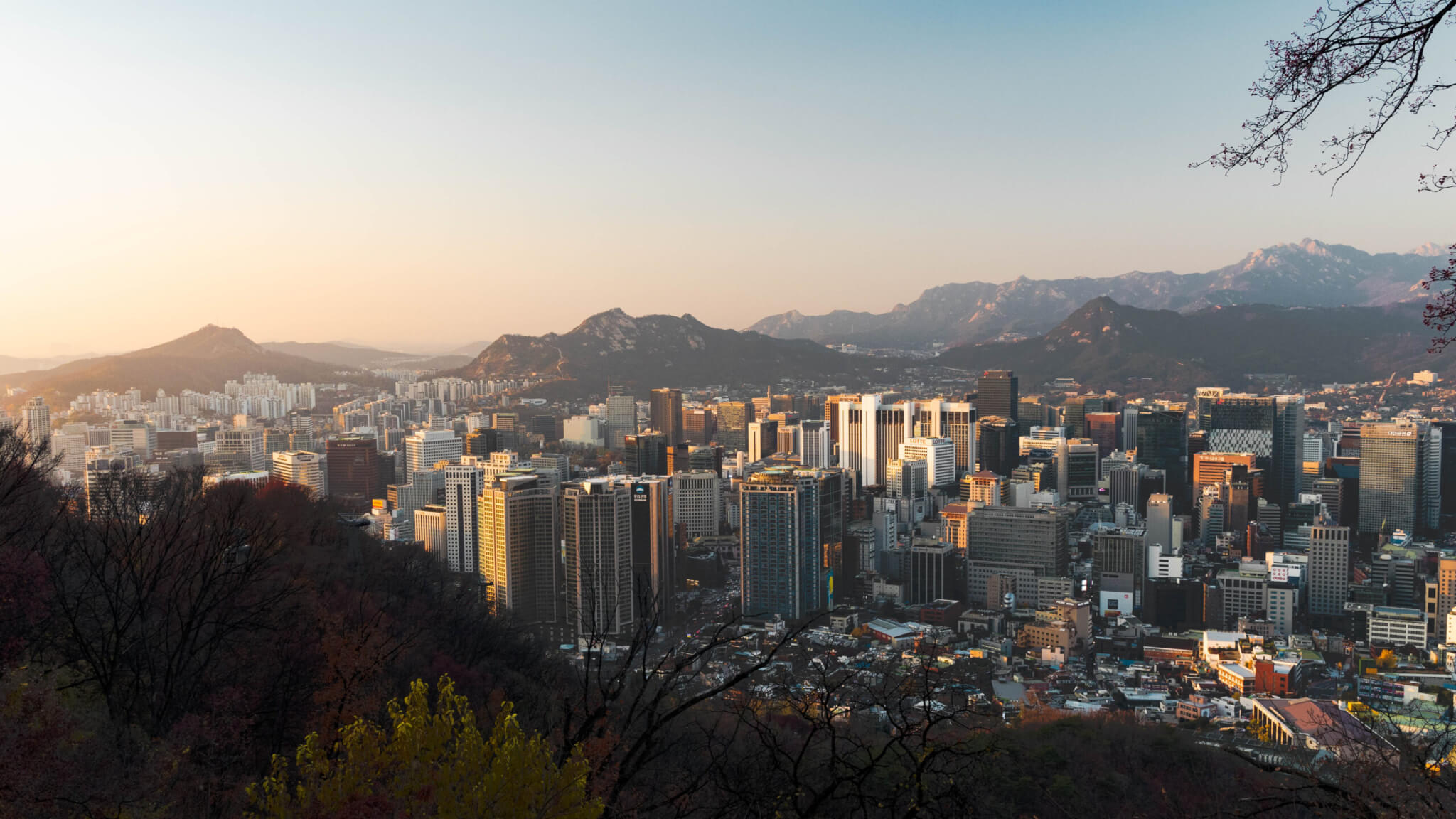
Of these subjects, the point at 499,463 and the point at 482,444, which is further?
the point at 482,444

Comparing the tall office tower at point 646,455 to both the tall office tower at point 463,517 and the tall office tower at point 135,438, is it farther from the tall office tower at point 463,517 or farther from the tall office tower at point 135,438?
the tall office tower at point 135,438

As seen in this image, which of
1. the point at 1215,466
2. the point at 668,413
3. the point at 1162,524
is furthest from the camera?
the point at 668,413

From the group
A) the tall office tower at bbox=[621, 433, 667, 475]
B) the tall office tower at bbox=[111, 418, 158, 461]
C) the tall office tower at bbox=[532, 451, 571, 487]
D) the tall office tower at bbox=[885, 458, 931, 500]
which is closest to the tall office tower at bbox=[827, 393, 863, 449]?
the tall office tower at bbox=[885, 458, 931, 500]

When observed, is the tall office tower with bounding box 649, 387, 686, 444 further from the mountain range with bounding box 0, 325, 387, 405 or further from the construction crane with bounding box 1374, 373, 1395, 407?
the construction crane with bounding box 1374, 373, 1395, 407

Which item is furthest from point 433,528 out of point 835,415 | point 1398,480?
point 1398,480

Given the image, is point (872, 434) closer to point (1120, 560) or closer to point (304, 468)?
point (1120, 560)

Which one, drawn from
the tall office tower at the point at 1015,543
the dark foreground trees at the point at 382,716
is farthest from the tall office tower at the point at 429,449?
the dark foreground trees at the point at 382,716
